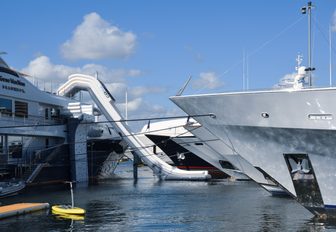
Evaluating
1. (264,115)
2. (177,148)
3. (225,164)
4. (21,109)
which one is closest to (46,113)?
(21,109)

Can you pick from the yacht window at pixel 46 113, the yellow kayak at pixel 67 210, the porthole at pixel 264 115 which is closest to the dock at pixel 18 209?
the yellow kayak at pixel 67 210

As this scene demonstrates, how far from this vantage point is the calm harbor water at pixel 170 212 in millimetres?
23609

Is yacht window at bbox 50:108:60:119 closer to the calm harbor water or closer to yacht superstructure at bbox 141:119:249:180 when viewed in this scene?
the calm harbor water

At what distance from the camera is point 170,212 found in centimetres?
2883

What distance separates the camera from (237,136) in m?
22.6

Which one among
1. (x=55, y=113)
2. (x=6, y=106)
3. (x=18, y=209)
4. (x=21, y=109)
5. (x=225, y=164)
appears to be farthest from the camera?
(x=225, y=164)

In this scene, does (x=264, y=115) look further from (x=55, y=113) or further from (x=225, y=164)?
(x=55, y=113)

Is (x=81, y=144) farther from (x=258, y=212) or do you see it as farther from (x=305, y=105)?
(x=305, y=105)

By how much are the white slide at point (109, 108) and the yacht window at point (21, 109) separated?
9.60 metres

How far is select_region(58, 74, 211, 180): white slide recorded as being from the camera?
51.8 metres

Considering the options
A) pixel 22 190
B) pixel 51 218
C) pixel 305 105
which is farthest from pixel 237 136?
pixel 22 190

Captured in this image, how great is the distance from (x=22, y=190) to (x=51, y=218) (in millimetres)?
12226

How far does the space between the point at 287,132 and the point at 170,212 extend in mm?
10620

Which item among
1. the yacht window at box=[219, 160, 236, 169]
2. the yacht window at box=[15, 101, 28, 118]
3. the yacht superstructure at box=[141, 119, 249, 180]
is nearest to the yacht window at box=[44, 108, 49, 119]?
the yacht window at box=[15, 101, 28, 118]
